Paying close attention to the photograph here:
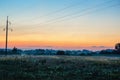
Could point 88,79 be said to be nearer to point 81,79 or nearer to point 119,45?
point 81,79

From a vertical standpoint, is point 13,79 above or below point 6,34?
below

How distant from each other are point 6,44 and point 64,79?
52.0 metres

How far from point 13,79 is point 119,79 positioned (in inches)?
333

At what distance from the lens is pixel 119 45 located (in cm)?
9638

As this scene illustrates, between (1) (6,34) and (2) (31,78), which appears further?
(1) (6,34)

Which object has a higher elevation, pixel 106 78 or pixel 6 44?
pixel 6 44

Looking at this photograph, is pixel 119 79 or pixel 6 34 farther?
pixel 6 34

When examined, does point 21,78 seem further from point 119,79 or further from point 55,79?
point 119,79

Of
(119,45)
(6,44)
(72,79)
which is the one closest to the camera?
(72,79)

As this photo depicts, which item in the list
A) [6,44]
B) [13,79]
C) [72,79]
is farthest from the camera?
[6,44]

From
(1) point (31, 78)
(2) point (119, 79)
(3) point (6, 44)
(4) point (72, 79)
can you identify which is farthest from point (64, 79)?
(3) point (6, 44)

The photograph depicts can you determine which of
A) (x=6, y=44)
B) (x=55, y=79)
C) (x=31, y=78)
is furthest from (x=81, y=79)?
(x=6, y=44)

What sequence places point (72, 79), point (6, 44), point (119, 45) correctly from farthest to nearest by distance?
point (119, 45)
point (6, 44)
point (72, 79)

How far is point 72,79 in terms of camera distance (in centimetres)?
2427
